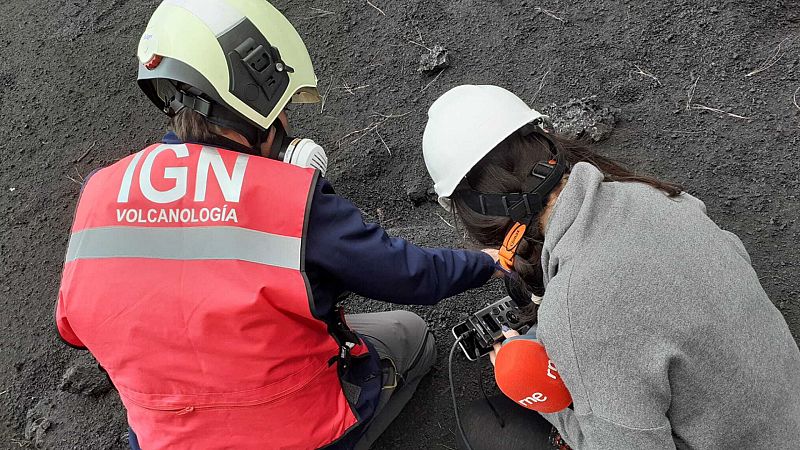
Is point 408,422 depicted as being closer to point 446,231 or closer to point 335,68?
point 446,231

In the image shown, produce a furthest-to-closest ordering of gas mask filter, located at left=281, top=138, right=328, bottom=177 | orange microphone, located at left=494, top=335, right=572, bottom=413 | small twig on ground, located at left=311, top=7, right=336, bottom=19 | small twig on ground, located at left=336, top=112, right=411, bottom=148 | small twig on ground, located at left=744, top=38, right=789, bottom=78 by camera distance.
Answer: small twig on ground, located at left=311, top=7, right=336, bottom=19 < small twig on ground, located at left=336, top=112, right=411, bottom=148 < small twig on ground, located at left=744, top=38, right=789, bottom=78 < gas mask filter, located at left=281, top=138, right=328, bottom=177 < orange microphone, located at left=494, top=335, right=572, bottom=413

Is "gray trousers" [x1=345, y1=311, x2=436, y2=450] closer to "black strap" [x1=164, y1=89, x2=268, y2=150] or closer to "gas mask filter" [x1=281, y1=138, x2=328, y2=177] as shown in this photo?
"gas mask filter" [x1=281, y1=138, x2=328, y2=177]

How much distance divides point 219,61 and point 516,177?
0.91 meters

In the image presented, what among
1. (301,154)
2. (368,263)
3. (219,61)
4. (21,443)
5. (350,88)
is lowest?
(21,443)

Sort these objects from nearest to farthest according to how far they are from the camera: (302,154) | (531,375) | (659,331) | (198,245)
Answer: (659,331) < (198,245) < (531,375) < (302,154)

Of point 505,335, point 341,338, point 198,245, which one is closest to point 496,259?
point 505,335

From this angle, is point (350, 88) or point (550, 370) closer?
point (550, 370)

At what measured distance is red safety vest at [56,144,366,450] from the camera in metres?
1.46

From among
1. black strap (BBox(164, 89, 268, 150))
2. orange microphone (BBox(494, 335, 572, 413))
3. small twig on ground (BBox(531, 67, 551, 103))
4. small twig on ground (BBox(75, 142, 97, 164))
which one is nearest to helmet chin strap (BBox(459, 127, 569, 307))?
orange microphone (BBox(494, 335, 572, 413))

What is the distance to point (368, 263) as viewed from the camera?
1598mm

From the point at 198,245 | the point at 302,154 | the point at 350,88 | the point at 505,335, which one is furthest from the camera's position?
the point at 350,88

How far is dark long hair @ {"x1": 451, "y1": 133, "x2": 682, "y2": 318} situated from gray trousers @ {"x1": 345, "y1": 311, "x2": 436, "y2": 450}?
0.70 m

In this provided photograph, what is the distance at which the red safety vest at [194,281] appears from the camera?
146cm

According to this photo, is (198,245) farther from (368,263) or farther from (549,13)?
(549,13)
